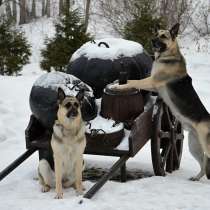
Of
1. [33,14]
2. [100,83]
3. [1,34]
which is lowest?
[33,14]

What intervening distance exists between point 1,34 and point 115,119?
824cm

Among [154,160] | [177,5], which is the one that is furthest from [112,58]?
[177,5]

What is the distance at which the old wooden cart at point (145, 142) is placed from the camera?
5.56 metres

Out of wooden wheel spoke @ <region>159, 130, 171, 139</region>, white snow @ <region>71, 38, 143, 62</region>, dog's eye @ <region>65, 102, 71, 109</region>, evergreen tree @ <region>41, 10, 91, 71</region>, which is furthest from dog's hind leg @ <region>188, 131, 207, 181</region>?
evergreen tree @ <region>41, 10, 91, 71</region>

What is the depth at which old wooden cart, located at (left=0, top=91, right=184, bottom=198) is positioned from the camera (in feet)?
18.2

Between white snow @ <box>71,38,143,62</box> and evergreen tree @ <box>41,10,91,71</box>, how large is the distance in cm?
635

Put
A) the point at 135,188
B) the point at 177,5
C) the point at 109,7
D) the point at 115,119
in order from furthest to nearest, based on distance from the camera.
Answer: the point at 109,7 → the point at 177,5 → the point at 115,119 → the point at 135,188

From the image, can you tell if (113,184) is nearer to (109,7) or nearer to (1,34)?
(1,34)

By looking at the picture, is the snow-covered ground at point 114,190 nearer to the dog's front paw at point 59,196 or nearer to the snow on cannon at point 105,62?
the dog's front paw at point 59,196

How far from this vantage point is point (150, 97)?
673 cm

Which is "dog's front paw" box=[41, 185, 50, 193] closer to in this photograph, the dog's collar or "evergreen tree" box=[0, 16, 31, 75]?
the dog's collar

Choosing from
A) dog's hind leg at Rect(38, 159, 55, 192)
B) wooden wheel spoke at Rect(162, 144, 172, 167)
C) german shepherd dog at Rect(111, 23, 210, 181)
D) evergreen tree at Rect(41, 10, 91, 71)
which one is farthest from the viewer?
evergreen tree at Rect(41, 10, 91, 71)

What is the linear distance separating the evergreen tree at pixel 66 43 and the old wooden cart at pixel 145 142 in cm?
621

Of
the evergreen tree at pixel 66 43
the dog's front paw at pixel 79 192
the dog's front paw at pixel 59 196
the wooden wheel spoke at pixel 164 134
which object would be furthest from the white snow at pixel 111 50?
the evergreen tree at pixel 66 43
